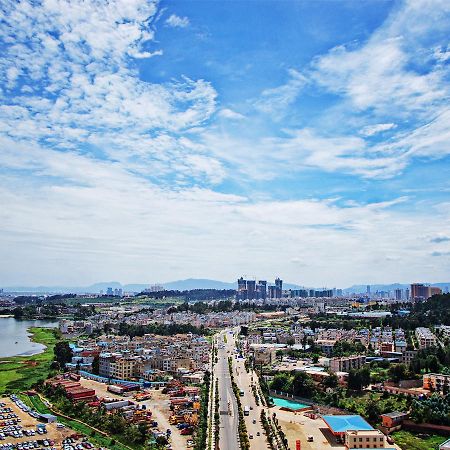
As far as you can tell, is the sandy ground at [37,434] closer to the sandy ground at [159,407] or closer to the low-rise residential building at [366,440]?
the sandy ground at [159,407]

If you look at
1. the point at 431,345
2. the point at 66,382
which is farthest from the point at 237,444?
the point at 431,345

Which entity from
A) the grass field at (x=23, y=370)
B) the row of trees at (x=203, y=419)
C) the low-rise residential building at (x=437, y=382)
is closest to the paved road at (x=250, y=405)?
the row of trees at (x=203, y=419)

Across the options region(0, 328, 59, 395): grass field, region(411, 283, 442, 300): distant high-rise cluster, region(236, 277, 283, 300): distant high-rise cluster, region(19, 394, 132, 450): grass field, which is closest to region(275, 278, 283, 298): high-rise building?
region(236, 277, 283, 300): distant high-rise cluster

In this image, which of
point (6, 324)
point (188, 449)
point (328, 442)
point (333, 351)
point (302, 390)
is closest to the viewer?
point (188, 449)

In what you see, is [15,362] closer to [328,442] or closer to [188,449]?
[188,449]

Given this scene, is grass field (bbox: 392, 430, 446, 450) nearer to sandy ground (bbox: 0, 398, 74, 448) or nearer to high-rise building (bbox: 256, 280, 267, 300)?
sandy ground (bbox: 0, 398, 74, 448)

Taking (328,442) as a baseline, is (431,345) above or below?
above

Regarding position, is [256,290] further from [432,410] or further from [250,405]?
[432,410]
